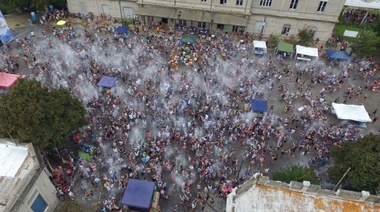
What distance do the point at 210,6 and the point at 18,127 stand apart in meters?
34.2

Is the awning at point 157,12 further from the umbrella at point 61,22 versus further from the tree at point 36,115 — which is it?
the tree at point 36,115

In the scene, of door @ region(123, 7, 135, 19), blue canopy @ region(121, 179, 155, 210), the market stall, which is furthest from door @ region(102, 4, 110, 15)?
blue canopy @ region(121, 179, 155, 210)

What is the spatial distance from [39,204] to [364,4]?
191 feet

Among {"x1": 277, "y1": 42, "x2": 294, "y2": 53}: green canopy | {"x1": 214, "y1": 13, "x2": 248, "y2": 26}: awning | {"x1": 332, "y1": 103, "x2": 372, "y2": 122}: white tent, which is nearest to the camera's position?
{"x1": 332, "y1": 103, "x2": 372, "y2": 122}: white tent

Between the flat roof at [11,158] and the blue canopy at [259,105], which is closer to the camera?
the flat roof at [11,158]

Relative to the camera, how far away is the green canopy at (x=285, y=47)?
45375mm

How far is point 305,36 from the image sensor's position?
46.0 meters

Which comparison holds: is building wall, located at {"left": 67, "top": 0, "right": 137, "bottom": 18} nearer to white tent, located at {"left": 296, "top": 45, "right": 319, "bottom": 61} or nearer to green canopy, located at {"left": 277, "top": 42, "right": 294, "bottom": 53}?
green canopy, located at {"left": 277, "top": 42, "right": 294, "bottom": 53}

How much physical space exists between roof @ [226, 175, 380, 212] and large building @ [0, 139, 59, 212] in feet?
49.6

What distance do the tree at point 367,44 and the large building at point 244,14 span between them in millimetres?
5262

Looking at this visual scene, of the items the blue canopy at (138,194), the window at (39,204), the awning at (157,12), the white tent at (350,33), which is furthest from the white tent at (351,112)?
the window at (39,204)

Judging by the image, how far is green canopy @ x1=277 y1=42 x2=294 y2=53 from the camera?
149 ft

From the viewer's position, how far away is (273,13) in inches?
1857

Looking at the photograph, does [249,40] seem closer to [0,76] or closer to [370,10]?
[370,10]
